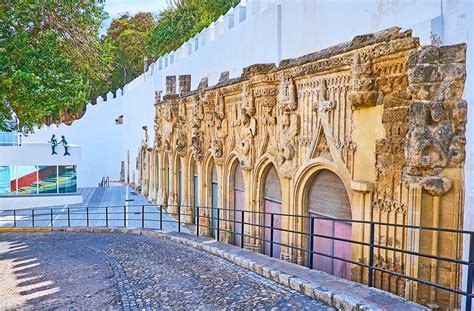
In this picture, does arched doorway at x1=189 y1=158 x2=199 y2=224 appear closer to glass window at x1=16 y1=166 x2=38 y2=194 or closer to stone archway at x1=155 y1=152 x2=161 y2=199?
stone archway at x1=155 y1=152 x2=161 y2=199

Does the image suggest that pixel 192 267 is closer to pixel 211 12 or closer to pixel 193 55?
pixel 193 55

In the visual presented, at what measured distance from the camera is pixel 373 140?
680 centimetres

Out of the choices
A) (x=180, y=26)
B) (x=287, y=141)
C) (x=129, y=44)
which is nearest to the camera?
(x=287, y=141)

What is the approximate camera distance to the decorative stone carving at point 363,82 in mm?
6645

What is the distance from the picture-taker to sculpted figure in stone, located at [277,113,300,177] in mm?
9062

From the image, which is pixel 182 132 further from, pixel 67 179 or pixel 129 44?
pixel 129 44

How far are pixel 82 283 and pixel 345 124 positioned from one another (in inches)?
209

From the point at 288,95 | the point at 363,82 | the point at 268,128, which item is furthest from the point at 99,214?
the point at 363,82

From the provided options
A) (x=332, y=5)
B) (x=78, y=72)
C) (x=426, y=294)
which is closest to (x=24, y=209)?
(x=78, y=72)

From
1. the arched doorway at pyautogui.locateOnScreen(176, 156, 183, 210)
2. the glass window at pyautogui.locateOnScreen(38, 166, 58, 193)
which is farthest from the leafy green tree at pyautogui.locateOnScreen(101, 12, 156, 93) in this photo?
the arched doorway at pyautogui.locateOnScreen(176, 156, 183, 210)

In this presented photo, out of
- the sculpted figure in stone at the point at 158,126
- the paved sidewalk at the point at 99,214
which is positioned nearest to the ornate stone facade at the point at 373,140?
the paved sidewalk at the point at 99,214

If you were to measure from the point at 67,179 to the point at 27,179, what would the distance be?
1.71 metres

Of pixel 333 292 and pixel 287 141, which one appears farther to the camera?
pixel 287 141

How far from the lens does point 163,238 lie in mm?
13297
